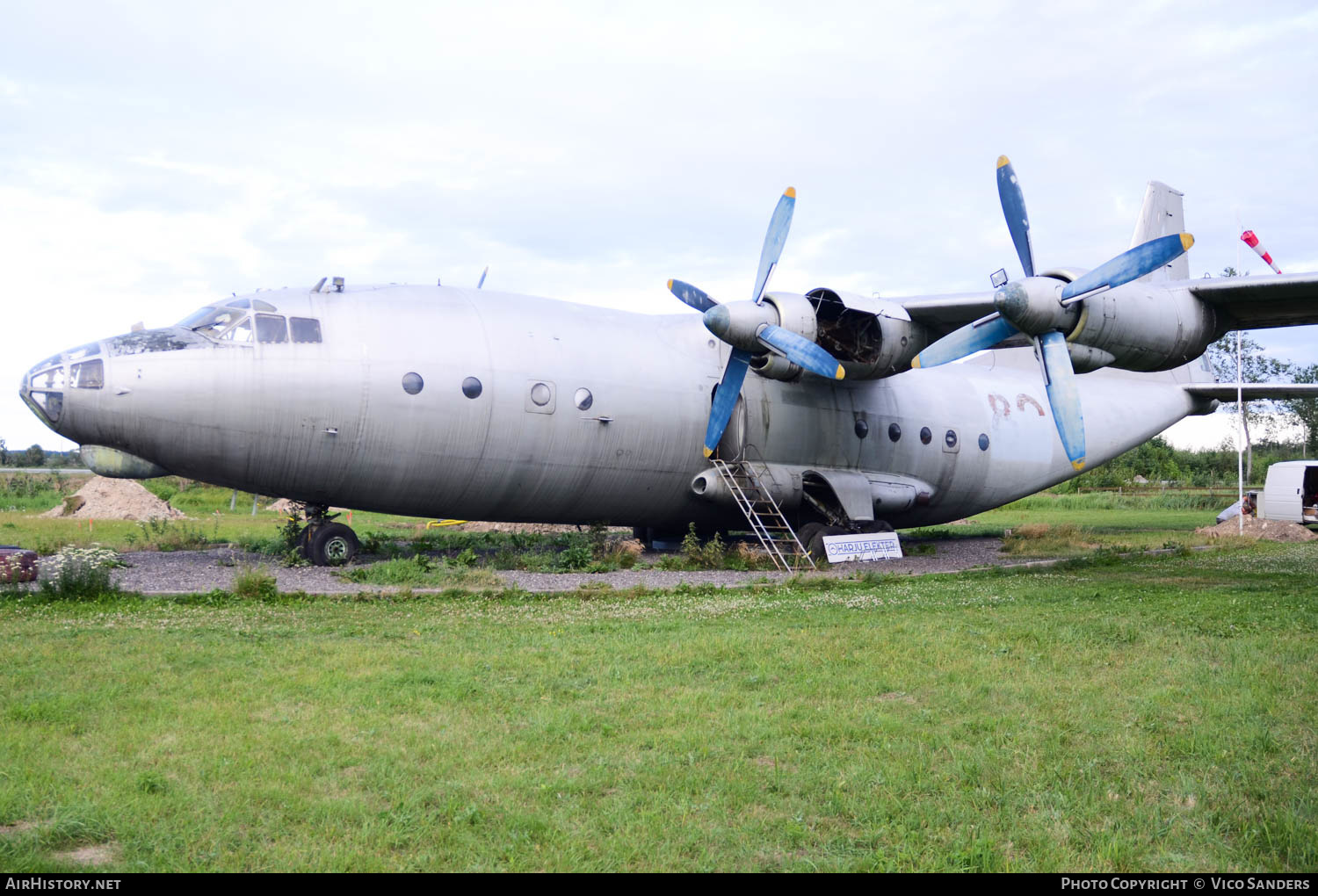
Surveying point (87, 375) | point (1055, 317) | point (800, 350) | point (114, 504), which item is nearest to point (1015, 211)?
point (1055, 317)

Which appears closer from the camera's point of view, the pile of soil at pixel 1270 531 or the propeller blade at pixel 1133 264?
the propeller blade at pixel 1133 264

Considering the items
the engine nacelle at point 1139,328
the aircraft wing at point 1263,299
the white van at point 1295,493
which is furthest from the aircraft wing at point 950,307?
the white van at point 1295,493

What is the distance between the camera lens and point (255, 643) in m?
9.38

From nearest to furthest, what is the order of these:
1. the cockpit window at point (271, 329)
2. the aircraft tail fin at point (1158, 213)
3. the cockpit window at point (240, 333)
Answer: the cockpit window at point (240, 333)
the cockpit window at point (271, 329)
the aircraft tail fin at point (1158, 213)

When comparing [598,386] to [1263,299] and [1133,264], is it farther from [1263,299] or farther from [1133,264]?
[1263,299]

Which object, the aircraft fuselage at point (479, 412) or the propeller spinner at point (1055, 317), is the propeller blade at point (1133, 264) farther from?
the aircraft fuselage at point (479, 412)

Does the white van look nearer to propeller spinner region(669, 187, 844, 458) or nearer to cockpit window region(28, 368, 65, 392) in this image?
propeller spinner region(669, 187, 844, 458)

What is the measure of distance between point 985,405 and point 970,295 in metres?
5.93

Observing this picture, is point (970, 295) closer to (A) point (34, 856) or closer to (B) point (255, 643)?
(B) point (255, 643)

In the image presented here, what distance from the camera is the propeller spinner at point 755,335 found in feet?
57.9

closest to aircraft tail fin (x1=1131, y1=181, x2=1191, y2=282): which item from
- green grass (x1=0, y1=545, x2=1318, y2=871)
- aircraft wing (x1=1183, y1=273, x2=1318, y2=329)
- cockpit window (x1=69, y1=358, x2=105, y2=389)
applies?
aircraft wing (x1=1183, y1=273, x2=1318, y2=329)

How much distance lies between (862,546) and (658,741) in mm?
13765

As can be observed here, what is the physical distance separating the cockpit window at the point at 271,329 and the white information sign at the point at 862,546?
10.8m

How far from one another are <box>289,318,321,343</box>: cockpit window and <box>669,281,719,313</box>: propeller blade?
6.89 meters
